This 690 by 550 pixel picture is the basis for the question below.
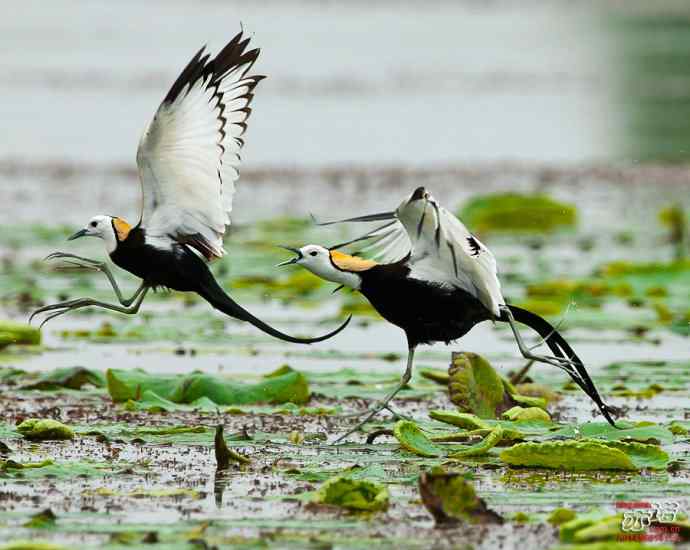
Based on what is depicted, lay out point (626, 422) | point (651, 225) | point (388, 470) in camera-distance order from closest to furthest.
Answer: point (388, 470), point (626, 422), point (651, 225)

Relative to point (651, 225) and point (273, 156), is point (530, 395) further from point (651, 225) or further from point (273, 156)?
point (273, 156)

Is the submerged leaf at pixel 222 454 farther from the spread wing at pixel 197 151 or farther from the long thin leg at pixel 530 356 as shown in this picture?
the long thin leg at pixel 530 356

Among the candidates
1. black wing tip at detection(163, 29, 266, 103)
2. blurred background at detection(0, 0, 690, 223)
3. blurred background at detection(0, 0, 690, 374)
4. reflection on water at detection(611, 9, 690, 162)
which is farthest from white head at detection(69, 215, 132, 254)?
reflection on water at detection(611, 9, 690, 162)

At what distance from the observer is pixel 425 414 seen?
906 cm

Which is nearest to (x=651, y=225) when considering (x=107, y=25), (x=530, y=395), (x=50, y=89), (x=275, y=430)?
(x=530, y=395)

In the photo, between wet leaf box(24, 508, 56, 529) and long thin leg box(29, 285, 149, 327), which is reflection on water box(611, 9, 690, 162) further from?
wet leaf box(24, 508, 56, 529)

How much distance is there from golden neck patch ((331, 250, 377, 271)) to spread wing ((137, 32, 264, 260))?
54 cm

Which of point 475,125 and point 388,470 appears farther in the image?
point 475,125

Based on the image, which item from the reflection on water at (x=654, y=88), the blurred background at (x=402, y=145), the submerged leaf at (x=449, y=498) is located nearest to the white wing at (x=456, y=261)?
the submerged leaf at (x=449, y=498)

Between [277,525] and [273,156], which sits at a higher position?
[273,156]

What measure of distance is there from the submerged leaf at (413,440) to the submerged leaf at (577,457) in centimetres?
43

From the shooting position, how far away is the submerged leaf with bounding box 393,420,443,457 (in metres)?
7.62

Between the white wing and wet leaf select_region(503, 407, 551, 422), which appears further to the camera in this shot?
wet leaf select_region(503, 407, 551, 422)

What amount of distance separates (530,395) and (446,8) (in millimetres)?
61503
